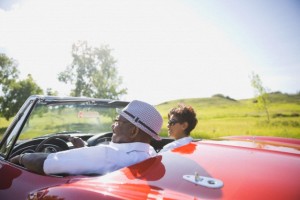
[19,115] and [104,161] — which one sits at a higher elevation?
[19,115]

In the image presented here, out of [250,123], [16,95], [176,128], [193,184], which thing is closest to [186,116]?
[176,128]

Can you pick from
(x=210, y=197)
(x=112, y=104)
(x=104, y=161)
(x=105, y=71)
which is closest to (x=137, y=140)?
(x=104, y=161)

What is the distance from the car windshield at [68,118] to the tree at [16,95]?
125ft

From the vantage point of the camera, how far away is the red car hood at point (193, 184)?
143cm

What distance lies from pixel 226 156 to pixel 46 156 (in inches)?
53.0

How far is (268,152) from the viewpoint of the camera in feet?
7.23

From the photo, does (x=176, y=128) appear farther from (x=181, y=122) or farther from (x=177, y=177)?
(x=177, y=177)

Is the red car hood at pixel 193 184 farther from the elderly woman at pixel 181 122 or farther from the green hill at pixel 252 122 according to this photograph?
the green hill at pixel 252 122

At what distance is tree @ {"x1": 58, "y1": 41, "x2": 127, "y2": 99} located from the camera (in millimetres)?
34688

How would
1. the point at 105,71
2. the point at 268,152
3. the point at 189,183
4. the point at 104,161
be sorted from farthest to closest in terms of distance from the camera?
the point at 105,71 → the point at 268,152 → the point at 104,161 → the point at 189,183

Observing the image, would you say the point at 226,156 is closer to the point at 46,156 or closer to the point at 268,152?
the point at 268,152

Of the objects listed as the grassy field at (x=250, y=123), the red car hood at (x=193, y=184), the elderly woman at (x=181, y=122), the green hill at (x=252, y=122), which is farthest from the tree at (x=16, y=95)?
the red car hood at (x=193, y=184)

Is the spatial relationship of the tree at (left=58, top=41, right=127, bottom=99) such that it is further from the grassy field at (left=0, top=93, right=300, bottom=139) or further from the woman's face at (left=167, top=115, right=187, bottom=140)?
the woman's face at (left=167, top=115, right=187, bottom=140)

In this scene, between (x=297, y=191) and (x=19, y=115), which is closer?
(x=297, y=191)
